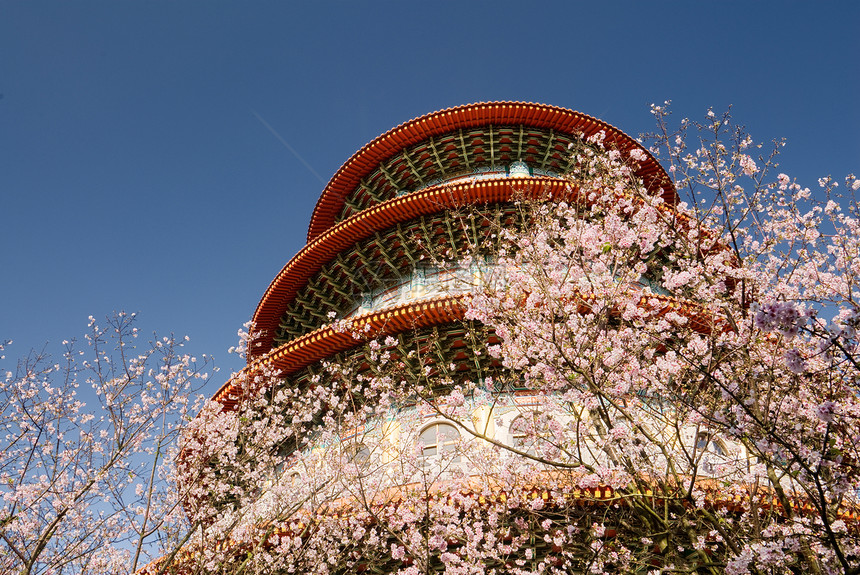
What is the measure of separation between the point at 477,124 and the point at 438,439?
9796 millimetres

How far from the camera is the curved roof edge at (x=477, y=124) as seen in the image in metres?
15.7

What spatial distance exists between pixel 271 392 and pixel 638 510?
8587 millimetres

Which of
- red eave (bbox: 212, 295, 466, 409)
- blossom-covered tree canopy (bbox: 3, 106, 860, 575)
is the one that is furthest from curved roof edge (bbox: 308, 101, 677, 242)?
red eave (bbox: 212, 295, 466, 409)

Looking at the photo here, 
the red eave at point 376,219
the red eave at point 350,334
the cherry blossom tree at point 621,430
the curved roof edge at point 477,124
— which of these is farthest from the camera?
the curved roof edge at point 477,124

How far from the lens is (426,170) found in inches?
669

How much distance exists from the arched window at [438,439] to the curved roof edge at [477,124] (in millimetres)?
9040

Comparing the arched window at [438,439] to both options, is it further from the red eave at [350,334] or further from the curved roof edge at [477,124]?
the curved roof edge at [477,124]

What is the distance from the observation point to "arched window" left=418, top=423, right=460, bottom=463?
33.9 ft

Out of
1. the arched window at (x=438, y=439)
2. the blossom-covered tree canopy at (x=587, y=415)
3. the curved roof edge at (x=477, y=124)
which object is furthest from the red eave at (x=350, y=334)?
the curved roof edge at (x=477, y=124)

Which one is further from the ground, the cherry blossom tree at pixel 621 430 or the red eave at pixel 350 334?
the red eave at pixel 350 334

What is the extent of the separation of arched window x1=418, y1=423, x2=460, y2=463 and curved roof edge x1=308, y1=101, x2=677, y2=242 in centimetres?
904

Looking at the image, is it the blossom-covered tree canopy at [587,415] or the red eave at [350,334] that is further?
the red eave at [350,334]

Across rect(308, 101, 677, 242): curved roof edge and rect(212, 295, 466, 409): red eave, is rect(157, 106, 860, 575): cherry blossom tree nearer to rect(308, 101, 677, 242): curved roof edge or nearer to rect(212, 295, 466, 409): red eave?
rect(212, 295, 466, 409): red eave

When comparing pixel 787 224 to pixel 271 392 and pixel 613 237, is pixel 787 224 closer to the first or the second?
pixel 613 237
